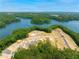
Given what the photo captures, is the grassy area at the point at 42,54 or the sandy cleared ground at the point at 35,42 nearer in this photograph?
the grassy area at the point at 42,54

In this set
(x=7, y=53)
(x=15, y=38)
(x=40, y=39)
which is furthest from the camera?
(x=15, y=38)

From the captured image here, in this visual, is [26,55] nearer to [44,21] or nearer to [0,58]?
[0,58]

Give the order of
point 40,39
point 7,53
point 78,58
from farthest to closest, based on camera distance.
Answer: point 40,39
point 7,53
point 78,58

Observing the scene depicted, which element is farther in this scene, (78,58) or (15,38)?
(15,38)

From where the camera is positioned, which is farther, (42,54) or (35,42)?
(35,42)

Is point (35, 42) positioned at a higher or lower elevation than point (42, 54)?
lower

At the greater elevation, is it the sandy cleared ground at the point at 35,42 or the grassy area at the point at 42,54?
the grassy area at the point at 42,54

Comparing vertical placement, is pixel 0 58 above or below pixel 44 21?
above

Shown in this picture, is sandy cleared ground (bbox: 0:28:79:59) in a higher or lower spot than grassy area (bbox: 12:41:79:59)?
lower

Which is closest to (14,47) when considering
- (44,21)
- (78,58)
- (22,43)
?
(22,43)

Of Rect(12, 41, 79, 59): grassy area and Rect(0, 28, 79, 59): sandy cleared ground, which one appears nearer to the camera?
Rect(12, 41, 79, 59): grassy area

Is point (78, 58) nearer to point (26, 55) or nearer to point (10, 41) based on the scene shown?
point (26, 55)
